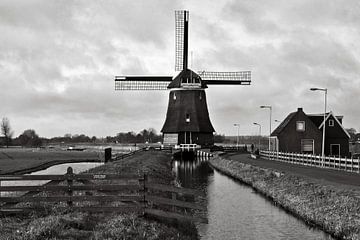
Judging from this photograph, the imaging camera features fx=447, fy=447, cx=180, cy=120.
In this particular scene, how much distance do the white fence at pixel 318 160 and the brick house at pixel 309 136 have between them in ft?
11.5

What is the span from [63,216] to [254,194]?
646 inches

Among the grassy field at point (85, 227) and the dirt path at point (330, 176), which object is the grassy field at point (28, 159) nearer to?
the dirt path at point (330, 176)

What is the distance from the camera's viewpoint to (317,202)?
1852cm

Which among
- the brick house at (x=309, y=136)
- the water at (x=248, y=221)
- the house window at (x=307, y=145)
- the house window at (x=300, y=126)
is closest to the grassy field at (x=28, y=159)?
the water at (x=248, y=221)

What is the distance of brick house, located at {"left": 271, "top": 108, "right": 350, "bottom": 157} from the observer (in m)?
58.7

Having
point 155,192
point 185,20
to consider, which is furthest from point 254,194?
point 185,20

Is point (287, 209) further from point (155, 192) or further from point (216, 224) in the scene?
point (155, 192)

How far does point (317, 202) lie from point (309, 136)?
4182 cm

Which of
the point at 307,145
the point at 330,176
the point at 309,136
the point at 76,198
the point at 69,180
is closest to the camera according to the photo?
the point at 76,198

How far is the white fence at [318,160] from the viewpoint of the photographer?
3337 centimetres

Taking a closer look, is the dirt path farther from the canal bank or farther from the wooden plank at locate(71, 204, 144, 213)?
the wooden plank at locate(71, 204, 144, 213)

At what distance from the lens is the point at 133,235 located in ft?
35.5

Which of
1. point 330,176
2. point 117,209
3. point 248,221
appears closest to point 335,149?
point 330,176

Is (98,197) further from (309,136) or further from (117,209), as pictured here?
(309,136)
